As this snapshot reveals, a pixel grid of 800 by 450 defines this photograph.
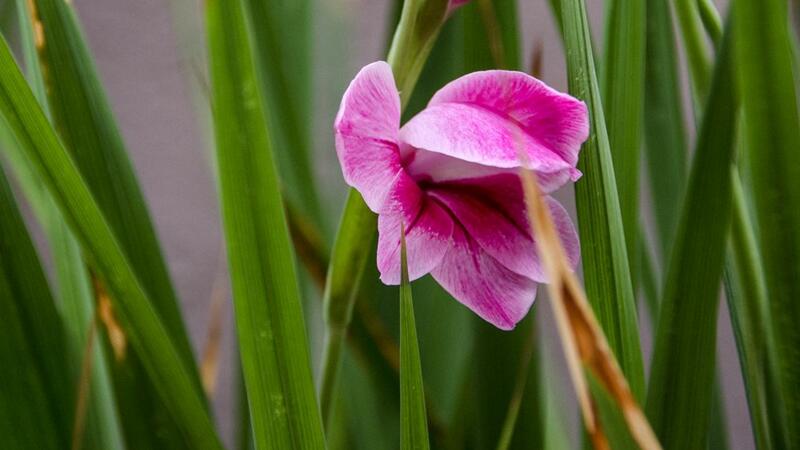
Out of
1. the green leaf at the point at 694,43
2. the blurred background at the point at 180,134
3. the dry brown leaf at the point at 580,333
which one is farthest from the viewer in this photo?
the blurred background at the point at 180,134

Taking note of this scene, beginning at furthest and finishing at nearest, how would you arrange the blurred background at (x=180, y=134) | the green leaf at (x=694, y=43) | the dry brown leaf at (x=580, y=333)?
the blurred background at (x=180, y=134) < the green leaf at (x=694, y=43) < the dry brown leaf at (x=580, y=333)

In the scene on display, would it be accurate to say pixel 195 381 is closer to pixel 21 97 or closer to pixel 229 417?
pixel 21 97

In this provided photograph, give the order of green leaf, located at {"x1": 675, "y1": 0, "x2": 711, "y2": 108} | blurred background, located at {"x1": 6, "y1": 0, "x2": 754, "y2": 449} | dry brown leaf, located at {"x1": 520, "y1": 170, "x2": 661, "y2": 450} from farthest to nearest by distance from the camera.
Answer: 1. blurred background, located at {"x1": 6, "y1": 0, "x2": 754, "y2": 449}
2. green leaf, located at {"x1": 675, "y1": 0, "x2": 711, "y2": 108}
3. dry brown leaf, located at {"x1": 520, "y1": 170, "x2": 661, "y2": 450}

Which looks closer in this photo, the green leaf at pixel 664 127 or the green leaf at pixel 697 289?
the green leaf at pixel 697 289

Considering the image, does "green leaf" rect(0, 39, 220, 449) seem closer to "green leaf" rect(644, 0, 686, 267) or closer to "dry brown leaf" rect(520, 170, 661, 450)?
"dry brown leaf" rect(520, 170, 661, 450)

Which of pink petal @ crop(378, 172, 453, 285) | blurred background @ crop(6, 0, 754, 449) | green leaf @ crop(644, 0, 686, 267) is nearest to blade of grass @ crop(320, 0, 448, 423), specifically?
pink petal @ crop(378, 172, 453, 285)

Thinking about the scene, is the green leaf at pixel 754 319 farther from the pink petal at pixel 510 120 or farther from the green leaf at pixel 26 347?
the green leaf at pixel 26 347

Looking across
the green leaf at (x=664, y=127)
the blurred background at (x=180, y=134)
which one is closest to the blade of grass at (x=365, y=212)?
the green leaf at (x=664, y=127)
